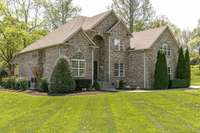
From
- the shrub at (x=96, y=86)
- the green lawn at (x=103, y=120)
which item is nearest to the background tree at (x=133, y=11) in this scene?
the shrub at (x=96, y=86)

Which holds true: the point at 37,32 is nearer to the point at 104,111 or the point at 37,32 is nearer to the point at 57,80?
the point at 57,80

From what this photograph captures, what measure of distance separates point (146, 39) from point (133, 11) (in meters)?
16.2

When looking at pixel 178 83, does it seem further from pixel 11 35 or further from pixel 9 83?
pixel 11 35

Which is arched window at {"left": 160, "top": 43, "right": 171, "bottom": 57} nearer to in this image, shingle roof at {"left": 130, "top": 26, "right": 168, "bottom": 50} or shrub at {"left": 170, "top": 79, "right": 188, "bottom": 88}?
shingle roof at {"left": 130, "top": 26, "right": 168, "bottom": 50}

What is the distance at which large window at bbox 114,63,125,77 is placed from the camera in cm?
3011

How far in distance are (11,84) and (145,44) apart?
13.9 metres

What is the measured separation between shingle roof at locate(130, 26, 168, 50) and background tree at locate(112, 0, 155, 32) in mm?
13172

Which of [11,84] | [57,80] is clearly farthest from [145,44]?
[11,84]

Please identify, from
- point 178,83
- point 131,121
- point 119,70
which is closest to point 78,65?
point 119,70

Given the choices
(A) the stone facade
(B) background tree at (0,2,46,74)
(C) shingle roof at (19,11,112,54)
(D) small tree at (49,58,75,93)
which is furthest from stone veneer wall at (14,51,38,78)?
(D) small tree at (49,58,75,93)

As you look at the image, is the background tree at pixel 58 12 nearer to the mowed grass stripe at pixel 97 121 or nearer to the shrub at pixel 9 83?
the shrub at pixel 9 83

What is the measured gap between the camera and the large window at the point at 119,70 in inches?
1185

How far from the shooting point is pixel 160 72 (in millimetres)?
28391

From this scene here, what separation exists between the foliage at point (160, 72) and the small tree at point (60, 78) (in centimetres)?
960
